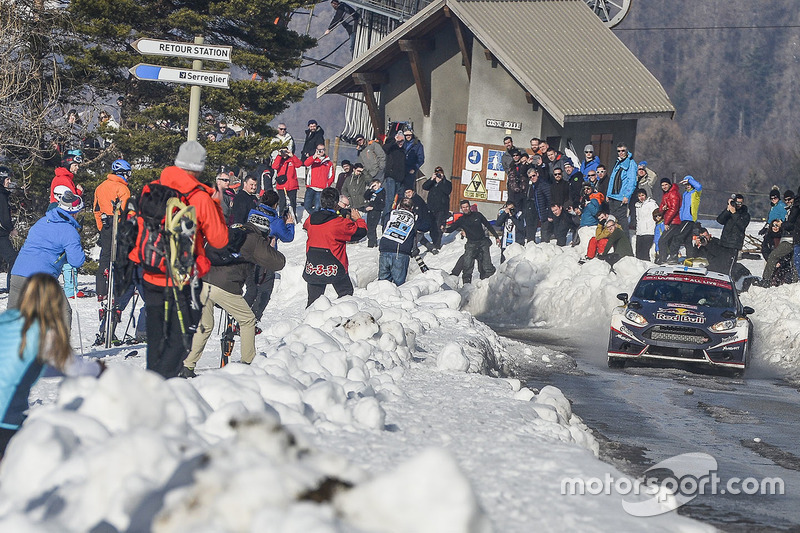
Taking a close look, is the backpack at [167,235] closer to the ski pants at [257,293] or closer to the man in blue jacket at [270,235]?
the man in blue jacket at [270,235]

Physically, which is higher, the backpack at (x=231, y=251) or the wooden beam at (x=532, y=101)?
the wooden beam at (x=532, y=101)

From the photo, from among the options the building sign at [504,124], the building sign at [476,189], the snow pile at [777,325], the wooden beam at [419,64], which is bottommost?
the snow pile at [777,325]

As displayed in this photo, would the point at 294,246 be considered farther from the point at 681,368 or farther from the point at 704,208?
the point at 704,208

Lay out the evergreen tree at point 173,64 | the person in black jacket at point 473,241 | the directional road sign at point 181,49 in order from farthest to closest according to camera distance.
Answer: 1. the evergreen tree at point 173,64
2. the person in black jacket at point 473,241
3. the directional road sign at point 181,49

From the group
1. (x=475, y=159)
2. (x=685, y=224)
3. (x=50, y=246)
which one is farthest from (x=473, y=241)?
(x=50, y=246)

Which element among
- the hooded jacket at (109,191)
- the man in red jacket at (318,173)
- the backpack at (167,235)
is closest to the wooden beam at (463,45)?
the man in red jacket at (318,173)

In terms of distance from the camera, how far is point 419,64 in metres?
31.6

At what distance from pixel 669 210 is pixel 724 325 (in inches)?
316

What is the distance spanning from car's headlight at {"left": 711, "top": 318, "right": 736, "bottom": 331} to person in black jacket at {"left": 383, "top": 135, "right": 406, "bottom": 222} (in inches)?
411

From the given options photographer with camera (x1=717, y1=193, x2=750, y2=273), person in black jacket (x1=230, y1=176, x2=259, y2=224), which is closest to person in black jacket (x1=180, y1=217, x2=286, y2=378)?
person in black jacket (x1=230, y1=176, x2=259, y2=224)

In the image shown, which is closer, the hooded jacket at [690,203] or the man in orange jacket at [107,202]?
the man in orange jacket at [107,202]

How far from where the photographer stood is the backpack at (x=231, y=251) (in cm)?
1024

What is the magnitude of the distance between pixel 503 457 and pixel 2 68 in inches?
732

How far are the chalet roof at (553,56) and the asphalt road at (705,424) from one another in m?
13.3
